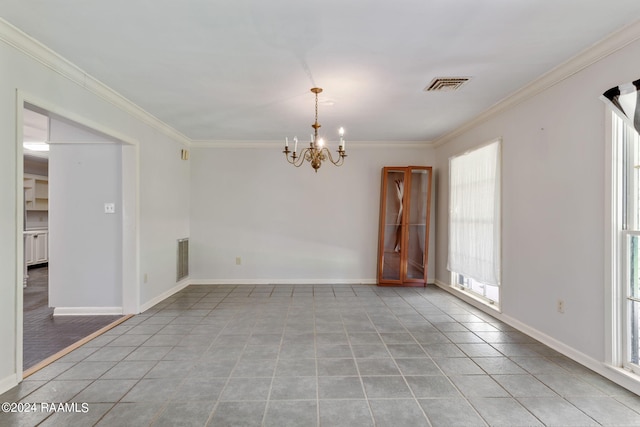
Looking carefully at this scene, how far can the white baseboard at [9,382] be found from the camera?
6.86 ft

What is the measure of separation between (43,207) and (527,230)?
9803 mm

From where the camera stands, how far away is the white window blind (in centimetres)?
371

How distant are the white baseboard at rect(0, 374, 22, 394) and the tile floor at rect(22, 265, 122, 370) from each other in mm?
298

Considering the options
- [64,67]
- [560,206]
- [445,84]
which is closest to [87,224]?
[64,67]

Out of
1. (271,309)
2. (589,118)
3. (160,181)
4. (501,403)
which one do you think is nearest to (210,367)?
(271,309)

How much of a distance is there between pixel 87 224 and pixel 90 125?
1.38 metres

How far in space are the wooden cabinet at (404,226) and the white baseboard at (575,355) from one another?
1.39m

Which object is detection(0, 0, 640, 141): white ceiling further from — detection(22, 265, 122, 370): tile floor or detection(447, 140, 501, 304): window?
detection(22, 265, 122, 370): tile floor

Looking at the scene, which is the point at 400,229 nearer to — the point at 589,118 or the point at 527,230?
the point at 527,230

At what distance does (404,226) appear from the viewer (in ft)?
17.3

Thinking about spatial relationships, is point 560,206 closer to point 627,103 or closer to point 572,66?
point 627,103

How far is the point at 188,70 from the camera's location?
273 centimetres

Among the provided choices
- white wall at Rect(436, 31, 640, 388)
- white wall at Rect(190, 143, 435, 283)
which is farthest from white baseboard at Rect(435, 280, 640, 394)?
white wall at Rect(190, 143, 435, 283)

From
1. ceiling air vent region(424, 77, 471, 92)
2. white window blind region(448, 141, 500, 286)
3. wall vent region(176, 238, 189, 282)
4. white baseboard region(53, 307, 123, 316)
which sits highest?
ceiling air vent region(424, 77, 471, 92)
